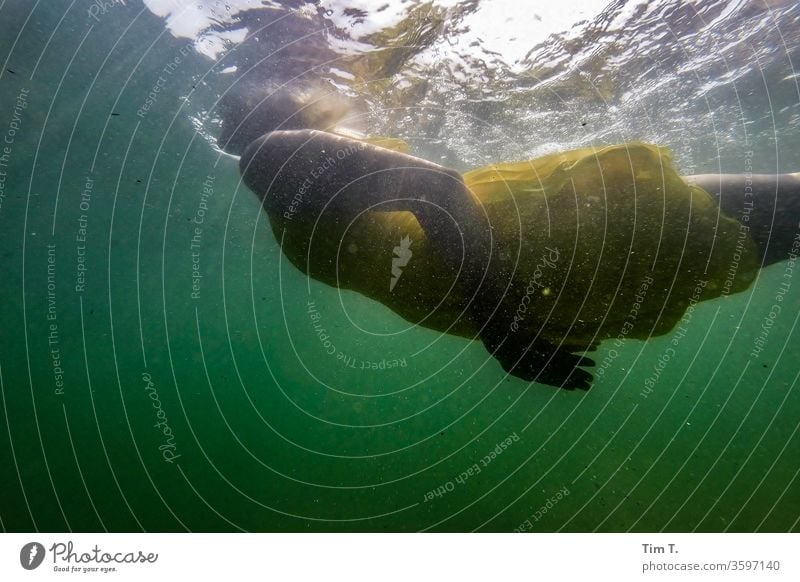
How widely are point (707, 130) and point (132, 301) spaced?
15.0m

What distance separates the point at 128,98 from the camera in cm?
538

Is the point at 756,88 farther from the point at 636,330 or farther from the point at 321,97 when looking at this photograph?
the point at 321,97

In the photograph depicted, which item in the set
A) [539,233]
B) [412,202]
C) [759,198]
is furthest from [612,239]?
[412,202]

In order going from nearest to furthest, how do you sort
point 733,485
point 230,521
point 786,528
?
point 230,521
point 786,528
point 733,485
